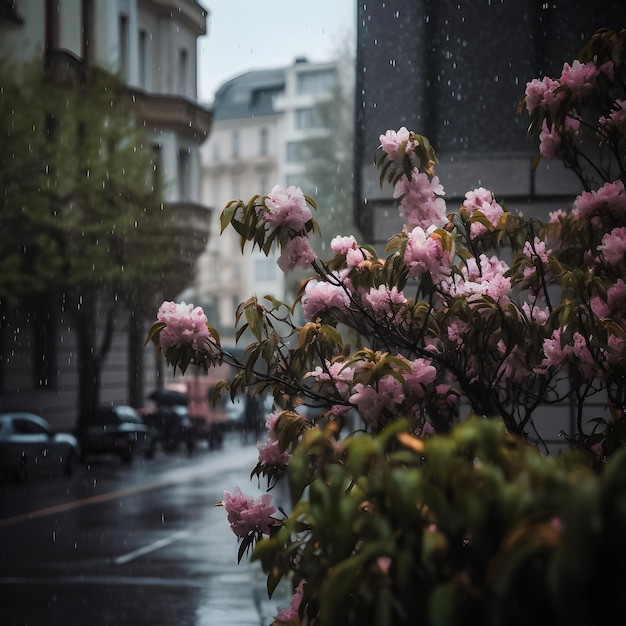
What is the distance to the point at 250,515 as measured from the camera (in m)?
3.46

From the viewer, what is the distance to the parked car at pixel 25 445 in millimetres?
19750

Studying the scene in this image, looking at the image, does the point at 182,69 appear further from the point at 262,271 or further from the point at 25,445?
the point at 262,271

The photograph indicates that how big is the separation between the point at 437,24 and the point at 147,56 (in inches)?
1292

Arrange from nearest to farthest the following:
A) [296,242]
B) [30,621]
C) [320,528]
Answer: [320,528], [296,242], [30,621]

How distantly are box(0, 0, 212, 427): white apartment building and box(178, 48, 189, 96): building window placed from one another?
0.18ft

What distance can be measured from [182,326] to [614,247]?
57.5 inches

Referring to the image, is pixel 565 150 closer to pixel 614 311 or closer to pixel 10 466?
pixel 614 311

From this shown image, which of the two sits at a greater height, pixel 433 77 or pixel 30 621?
pixel 433 77

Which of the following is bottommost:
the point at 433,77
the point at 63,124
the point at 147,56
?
the point at 433,77

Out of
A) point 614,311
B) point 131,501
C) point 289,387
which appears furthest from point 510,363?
point 131,501

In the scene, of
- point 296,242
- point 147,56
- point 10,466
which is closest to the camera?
point 296,242

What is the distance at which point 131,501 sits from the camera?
17.8 meters

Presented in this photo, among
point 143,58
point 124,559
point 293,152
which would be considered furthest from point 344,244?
point 293,152

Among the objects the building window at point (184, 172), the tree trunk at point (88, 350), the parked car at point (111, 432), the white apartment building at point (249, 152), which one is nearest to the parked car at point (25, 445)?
the parked car at point (111, 432)
